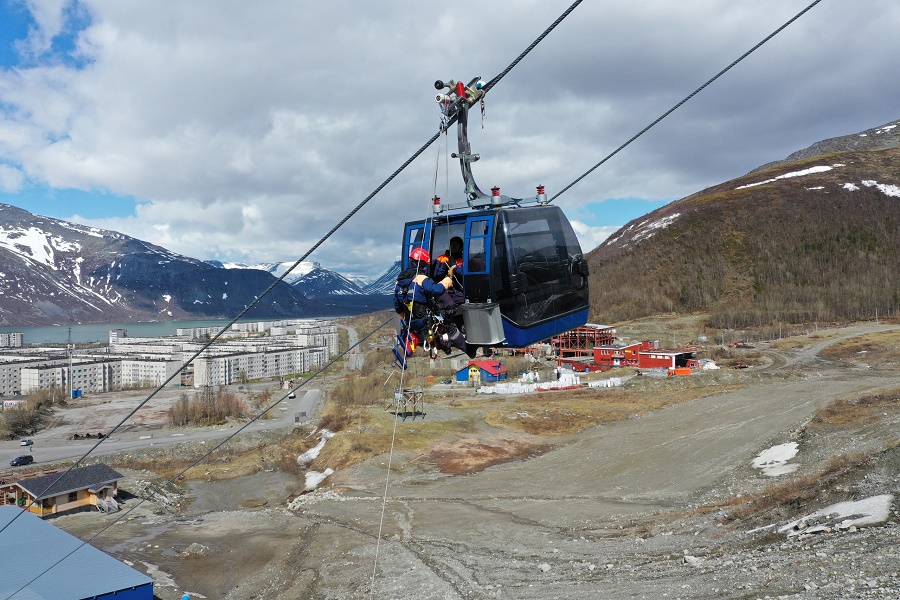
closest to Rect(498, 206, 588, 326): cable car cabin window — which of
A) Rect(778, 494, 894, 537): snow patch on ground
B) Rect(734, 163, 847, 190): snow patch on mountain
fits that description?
Rect(778, 494, 894, 537): snow patch on ground

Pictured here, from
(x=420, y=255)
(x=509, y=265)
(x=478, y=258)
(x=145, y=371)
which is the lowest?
(x=145, y=371)

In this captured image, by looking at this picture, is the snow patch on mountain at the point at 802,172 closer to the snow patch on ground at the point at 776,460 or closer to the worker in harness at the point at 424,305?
the snow patch on ground at the point at 776,460

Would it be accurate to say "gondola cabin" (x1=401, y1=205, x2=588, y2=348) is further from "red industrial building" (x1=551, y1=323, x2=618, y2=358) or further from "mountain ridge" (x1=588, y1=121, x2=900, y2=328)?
"mountain ridge" (x1=588, y1=121, x2=900, y2=328)

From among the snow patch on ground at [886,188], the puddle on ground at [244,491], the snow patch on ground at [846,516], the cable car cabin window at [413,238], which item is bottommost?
the puddle on ground at [244,491]

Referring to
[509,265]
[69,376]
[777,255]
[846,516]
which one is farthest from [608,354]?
[69,376]

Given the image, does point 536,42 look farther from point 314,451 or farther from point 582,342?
point 582,342

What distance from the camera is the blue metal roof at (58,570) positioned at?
2047cm

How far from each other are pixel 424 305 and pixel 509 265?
171 centimetres

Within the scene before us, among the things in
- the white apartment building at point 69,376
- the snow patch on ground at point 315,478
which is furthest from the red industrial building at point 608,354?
the white apartment building at point 69,376

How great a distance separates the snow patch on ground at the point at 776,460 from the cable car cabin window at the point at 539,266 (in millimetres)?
27688

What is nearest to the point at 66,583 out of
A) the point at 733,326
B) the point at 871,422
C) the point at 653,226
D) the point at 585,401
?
the point at 871,422

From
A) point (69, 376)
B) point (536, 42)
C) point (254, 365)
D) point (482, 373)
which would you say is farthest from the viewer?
point (254, 365)

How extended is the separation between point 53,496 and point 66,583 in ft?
72.2

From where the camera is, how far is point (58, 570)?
22.2m
